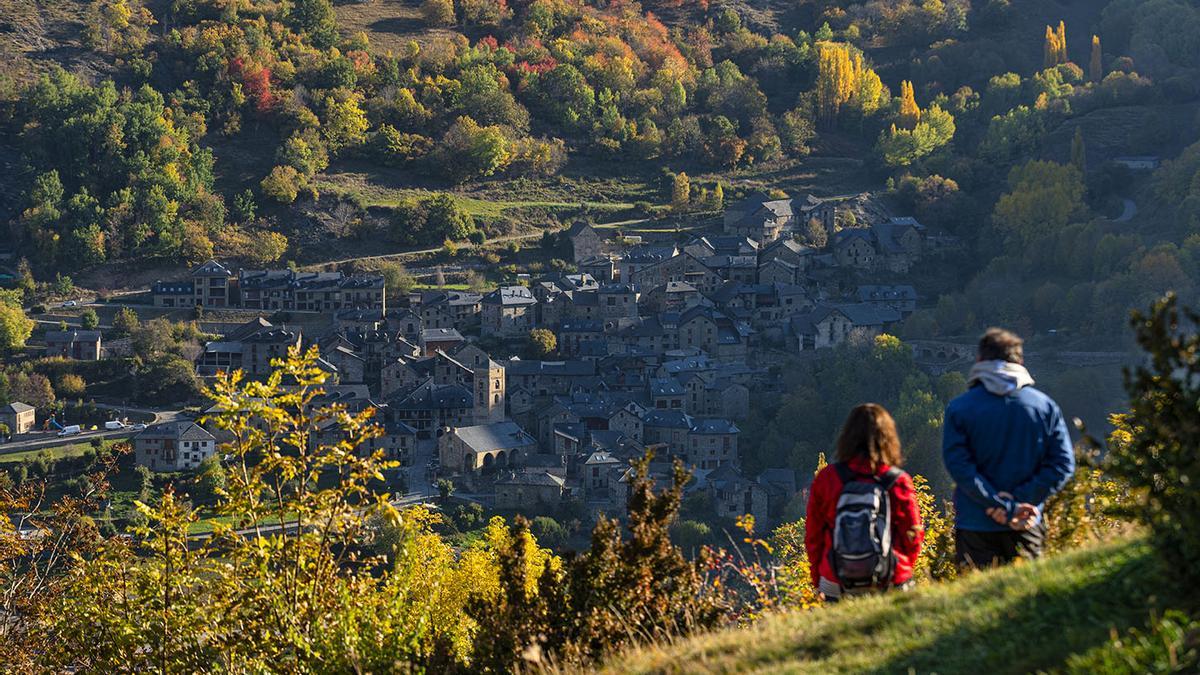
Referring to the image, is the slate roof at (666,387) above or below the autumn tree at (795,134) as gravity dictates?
below

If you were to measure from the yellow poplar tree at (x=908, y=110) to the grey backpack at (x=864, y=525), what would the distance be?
54.2m

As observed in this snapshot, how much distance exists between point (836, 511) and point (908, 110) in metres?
54.8

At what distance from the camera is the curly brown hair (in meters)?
6.45

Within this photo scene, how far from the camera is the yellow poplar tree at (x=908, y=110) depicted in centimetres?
5931

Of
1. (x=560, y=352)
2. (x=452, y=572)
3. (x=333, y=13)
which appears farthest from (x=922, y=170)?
(x=452, y=572)

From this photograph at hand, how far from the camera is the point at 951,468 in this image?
658cm

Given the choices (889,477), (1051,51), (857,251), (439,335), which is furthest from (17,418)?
(1051,51)

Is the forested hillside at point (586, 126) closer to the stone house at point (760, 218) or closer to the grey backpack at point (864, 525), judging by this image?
the stone house at point (760, 218)

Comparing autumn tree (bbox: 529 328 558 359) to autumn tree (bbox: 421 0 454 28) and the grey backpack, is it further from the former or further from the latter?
the grey backpack

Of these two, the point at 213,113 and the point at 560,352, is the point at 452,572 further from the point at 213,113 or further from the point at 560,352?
the point at 213,113

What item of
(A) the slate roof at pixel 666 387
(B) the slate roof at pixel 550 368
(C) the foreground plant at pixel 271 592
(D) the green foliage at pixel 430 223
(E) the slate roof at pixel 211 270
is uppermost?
(C) the foreground plant at pixel 271 592

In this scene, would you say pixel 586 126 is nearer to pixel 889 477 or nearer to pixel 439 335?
pixel 439 335

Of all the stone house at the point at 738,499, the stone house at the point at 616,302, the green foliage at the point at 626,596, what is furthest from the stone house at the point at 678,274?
the green foliage at the point at 626,596

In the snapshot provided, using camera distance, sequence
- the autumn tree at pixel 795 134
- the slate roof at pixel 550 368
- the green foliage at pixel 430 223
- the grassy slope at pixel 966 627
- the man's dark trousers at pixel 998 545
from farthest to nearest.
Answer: the autumn tree at pixel 795 134 < the green foliage at pixel 430 223 < the slate roof at pixel 550 368 < the man's dark trousers at pixel 998 545 < the grassy slope at pixel 966 627
